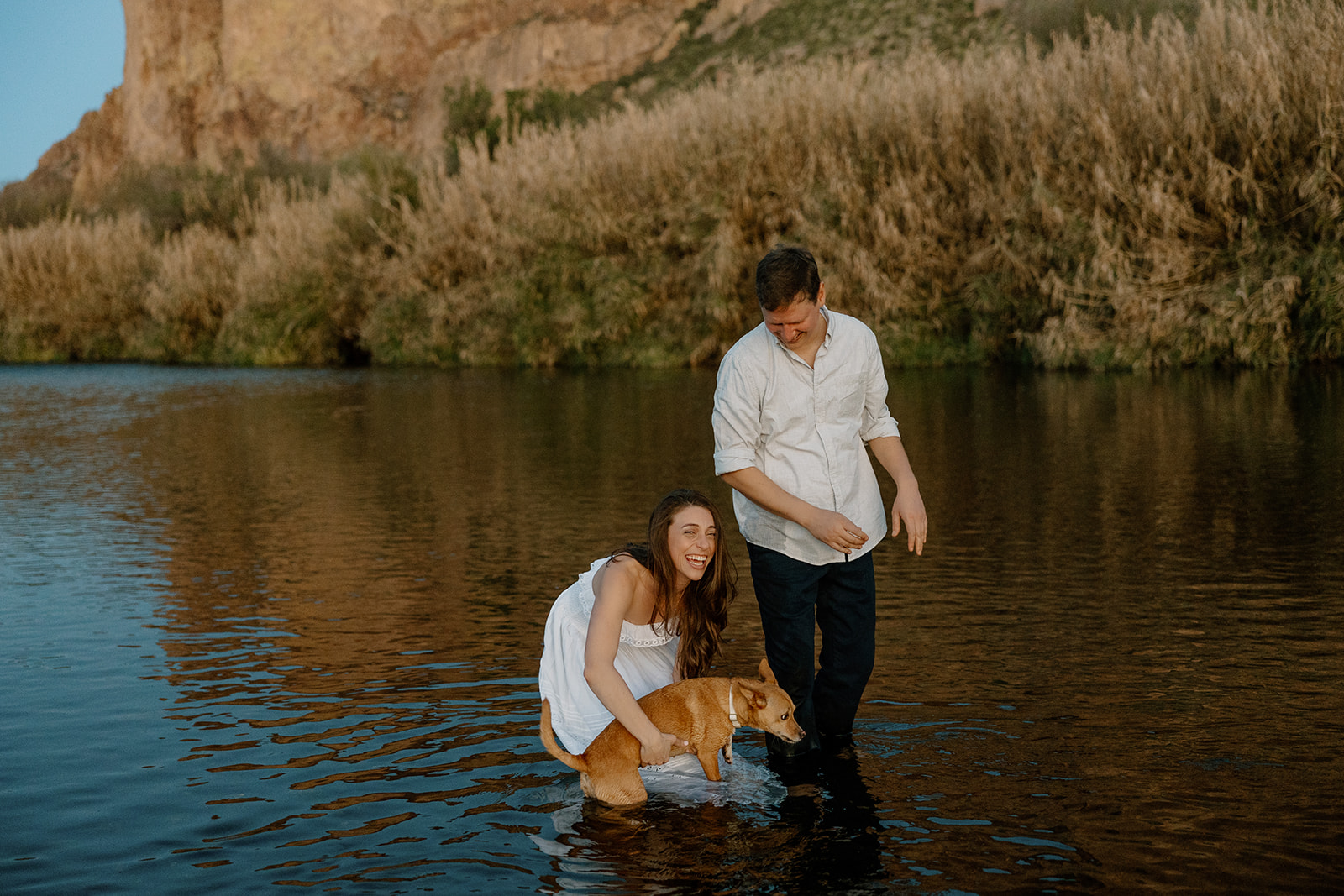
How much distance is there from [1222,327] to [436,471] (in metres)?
14.9

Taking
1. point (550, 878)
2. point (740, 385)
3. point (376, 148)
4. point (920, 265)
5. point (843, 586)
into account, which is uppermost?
point (376, 148)

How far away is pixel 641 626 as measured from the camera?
4.94m

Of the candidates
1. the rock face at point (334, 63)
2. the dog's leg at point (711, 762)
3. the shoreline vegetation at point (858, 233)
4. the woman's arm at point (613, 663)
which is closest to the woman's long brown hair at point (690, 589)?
the woman's arm at point (613, 663)

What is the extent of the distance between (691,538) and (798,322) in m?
0.87

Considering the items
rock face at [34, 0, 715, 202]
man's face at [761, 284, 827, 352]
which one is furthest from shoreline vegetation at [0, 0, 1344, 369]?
rock face at [34, 0, 715, 202]

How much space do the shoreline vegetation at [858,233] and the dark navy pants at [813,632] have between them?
19.0m

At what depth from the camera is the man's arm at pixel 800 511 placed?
15.0 feet

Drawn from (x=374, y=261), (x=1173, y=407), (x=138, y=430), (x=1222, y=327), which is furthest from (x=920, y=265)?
(x=374, y=261)

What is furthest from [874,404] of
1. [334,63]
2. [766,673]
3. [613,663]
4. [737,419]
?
[334,63]

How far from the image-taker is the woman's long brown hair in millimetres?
4711

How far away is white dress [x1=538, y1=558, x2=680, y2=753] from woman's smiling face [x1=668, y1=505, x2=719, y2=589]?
1.02ft

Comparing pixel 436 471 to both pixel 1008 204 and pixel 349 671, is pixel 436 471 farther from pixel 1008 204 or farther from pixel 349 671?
pixel 1008 204

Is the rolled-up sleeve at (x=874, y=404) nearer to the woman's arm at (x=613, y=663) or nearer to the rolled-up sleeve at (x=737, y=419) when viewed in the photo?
the rolled-up sleeve at (x=737, y=419)

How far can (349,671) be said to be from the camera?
260 inches
